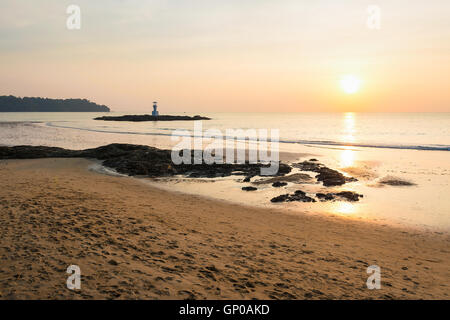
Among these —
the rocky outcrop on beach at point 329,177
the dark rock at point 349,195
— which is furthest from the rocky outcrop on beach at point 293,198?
the rocky outcrop on beach at point 329,177

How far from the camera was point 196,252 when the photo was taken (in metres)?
7.37

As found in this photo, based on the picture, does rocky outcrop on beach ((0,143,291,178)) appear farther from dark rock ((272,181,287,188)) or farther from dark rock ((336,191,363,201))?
dark rock ((336,191,363,201))

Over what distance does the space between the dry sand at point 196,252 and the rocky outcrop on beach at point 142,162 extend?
738 centimetres

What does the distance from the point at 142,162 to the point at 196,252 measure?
14577 mm

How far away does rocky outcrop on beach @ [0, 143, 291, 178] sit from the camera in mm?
19594

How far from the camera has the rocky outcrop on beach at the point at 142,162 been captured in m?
19.6

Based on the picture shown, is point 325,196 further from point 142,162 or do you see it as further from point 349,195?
point 142,162

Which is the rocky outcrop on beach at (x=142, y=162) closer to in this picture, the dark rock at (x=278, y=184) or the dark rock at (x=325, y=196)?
the dark rock at (x=278, y=184)

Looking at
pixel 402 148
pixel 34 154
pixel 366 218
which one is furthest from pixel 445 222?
pixel 402 148

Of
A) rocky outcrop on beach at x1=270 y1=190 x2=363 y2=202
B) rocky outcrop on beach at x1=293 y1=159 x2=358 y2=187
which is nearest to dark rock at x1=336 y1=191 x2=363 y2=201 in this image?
rocky outcrop on beach at x1=270 y1=190 x2=363 y2=202

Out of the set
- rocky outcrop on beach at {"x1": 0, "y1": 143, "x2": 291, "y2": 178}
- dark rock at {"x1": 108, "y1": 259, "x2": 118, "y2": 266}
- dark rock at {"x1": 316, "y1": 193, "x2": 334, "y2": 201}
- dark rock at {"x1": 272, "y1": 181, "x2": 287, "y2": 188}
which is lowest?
dark rock at {"x1": 316, "y1": 193, "x2": 334, "y2": 201}

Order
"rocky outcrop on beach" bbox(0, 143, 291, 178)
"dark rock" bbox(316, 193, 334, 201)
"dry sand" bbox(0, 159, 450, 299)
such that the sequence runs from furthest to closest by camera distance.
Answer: "rocky outcrop on beach" bbox(0, 143, 291, 178) < "dark rock" bbox(316, 193, 334, 201) < "dry sand" bbox(0, 159, 450, 299)

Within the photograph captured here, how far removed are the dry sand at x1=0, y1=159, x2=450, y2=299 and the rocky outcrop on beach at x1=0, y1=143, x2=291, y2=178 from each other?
7.38 m
